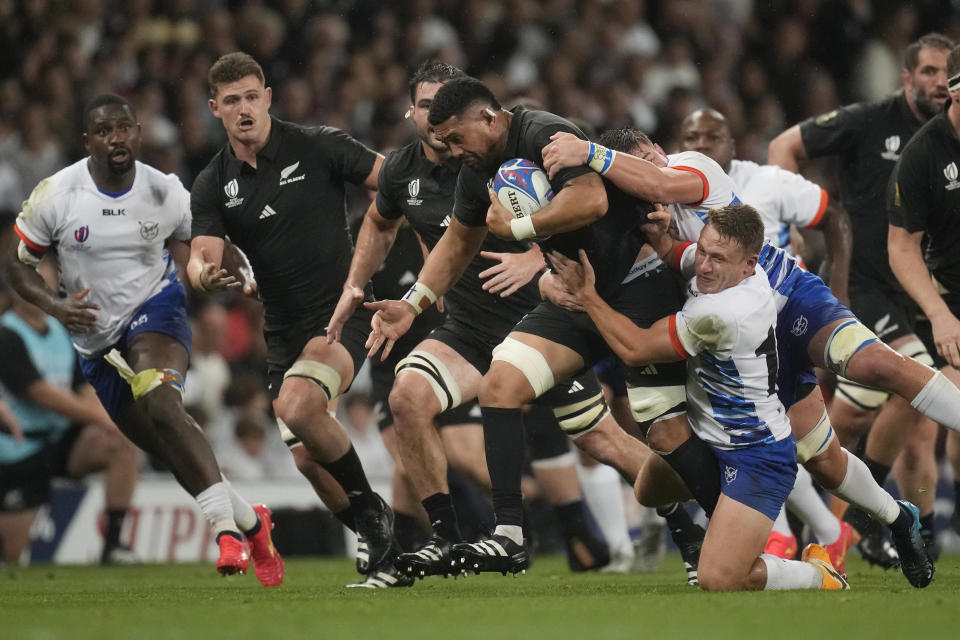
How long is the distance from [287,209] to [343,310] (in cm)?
98

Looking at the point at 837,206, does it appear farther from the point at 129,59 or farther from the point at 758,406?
the point at 129,59

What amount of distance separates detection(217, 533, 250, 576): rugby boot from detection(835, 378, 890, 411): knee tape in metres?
3.78

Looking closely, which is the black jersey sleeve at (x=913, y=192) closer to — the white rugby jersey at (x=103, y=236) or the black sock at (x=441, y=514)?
the black sock at (x=441, y=514)

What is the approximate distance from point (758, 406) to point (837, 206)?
2524mm

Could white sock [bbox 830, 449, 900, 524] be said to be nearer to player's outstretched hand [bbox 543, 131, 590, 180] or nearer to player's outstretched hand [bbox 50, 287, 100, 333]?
player's outstretched hand [bbox 543, 131, 590, 180]

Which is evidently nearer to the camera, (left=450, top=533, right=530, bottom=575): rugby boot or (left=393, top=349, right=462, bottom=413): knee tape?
(left=450, top=533, right=530, bottom=575): rugby boot

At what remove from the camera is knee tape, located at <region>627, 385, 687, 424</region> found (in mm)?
6617

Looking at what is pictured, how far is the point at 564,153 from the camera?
624 cm

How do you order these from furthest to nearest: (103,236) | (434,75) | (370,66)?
(370,66), (103,236), (434,75)

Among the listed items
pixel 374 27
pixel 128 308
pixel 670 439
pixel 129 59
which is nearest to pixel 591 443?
pixel 670 439

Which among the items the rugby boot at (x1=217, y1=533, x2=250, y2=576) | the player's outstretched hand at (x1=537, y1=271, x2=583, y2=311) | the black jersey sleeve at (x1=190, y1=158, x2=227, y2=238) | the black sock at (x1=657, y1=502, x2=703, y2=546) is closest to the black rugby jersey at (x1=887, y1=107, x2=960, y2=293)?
the black sock at (x1=657, y1=502, x2=703, y2=546)

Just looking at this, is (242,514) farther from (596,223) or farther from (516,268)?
(596,223)

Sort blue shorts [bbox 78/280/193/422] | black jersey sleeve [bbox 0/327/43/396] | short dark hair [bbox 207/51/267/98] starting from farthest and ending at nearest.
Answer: black jersey sleeve [bbox 0/327/43/396] → blue shorts [bbox 78/280/193/422] → short dark hair [bbox 207/51/267/98]

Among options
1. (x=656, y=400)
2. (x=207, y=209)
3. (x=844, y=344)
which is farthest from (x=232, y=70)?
(x=844, y=344)
